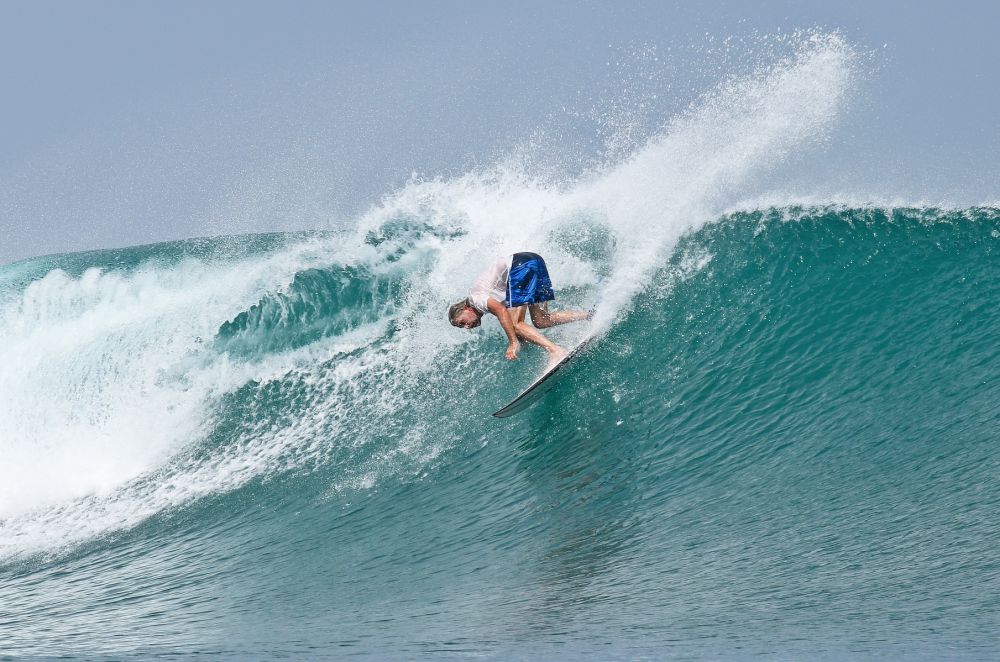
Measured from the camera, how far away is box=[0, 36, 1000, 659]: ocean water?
4.44 meters

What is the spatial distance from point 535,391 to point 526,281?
1.08 m

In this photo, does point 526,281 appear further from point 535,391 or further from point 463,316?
point 535,391

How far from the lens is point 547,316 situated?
8.96 m

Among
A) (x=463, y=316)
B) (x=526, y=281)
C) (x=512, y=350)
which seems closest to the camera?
(x=463, y=316)

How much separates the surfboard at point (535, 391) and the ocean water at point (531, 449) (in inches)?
5.1

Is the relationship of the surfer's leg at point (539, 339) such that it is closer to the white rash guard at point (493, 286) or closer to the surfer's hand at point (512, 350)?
the surfer's hand at point (512, 350)

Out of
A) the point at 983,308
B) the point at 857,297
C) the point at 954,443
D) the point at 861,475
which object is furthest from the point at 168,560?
the point at 983,308

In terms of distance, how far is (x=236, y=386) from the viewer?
11.0 metres

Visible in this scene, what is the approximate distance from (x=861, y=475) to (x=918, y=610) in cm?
200

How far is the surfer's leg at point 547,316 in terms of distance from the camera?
8898 millimetres

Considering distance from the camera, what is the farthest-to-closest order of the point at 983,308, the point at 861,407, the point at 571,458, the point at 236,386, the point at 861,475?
1. the point at 236,386
2. the point at 983,308
3. the point at 571,458
4. the point at 861,407
5. the point at 861,475

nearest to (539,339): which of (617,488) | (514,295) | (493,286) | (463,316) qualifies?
(514,295)

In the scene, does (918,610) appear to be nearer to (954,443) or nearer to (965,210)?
(954,443)

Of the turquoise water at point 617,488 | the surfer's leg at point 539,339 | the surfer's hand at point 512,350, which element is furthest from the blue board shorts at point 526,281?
the turquoise water at point 617,488
